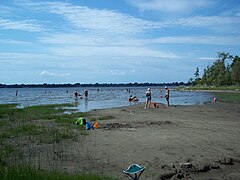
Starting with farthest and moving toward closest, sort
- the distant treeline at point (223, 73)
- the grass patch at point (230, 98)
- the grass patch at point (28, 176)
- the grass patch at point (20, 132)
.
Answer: the distant treeline at point (223, 73) < the grass patch at point (230, 98) < the grass patch at point (20, 132) < the grass patch at point (28, 176)

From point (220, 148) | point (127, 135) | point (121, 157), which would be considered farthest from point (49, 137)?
point (220, 148)

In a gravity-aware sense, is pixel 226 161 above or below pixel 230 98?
below

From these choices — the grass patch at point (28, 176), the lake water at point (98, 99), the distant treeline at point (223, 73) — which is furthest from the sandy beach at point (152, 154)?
the distant treeline at point (223, 73)

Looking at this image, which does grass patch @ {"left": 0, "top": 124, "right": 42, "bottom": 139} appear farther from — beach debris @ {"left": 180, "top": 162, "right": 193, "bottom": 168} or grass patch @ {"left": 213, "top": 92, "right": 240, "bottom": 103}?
grass patch @ {"left": 213, "top": 92, "right": 240, "bottom": 103}

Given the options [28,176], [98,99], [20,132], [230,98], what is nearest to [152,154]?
[28,176]

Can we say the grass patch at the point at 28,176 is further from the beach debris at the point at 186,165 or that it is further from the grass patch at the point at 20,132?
the grass patch at the point at 20,132

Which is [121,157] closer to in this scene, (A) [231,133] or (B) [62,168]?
(B) [62,168]

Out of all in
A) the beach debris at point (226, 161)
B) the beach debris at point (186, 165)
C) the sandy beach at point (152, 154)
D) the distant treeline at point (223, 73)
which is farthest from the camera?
the distant treeline at point (223, 73)

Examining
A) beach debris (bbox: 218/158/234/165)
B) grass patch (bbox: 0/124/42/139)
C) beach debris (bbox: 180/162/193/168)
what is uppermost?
grass patch (bbox: 0/124/42/139)

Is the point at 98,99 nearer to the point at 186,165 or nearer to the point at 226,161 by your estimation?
the point at 226,161

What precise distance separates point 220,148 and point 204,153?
1.13m

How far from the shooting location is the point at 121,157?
9812 millimetres

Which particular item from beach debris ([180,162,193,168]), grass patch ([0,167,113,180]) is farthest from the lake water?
grass patch ([0,167,113,180])

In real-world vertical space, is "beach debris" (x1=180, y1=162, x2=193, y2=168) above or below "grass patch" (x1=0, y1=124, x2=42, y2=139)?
below
